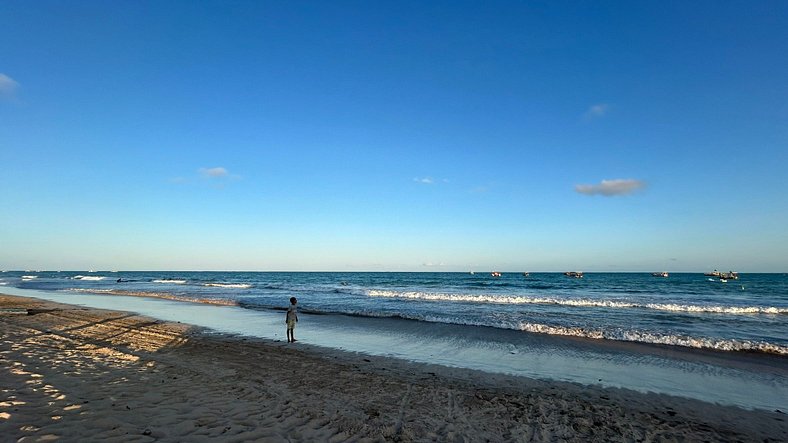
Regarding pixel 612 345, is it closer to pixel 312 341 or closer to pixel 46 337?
pixel 312 341

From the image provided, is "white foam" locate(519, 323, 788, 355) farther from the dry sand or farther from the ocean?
the dry sand

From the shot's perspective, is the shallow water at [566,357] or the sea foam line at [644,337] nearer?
the shallow water at [566,357]

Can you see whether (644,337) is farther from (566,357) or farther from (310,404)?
(310,404)

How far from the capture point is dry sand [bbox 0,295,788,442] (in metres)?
6.05

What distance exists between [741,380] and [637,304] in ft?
74.8

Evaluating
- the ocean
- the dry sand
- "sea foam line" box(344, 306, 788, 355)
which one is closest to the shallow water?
the ocean

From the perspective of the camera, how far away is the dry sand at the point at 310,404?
605cm

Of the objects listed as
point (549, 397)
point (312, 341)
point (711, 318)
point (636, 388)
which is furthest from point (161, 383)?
point (711, 318)

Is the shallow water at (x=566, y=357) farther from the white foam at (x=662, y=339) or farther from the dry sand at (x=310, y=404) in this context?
the dry sand at (x=310, y=404)

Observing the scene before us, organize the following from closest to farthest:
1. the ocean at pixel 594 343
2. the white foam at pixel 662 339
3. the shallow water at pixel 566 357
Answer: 1. the shallow water at pixel 566 357
2. the ocean at pixel 594 343
3. the white foam at pixel 662 339

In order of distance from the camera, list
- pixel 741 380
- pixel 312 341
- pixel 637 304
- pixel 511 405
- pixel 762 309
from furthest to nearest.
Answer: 1. pixel 637 304
2. pixel 762 309
3. pixel 312 341
4. pixel 741 380
5. pixel 511 405

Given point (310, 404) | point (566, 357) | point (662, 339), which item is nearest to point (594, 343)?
point (662, 339)

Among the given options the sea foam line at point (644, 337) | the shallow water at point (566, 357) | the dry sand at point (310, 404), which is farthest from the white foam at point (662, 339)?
the dry sand at point (310, 404)

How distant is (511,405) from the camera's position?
25.8ft
